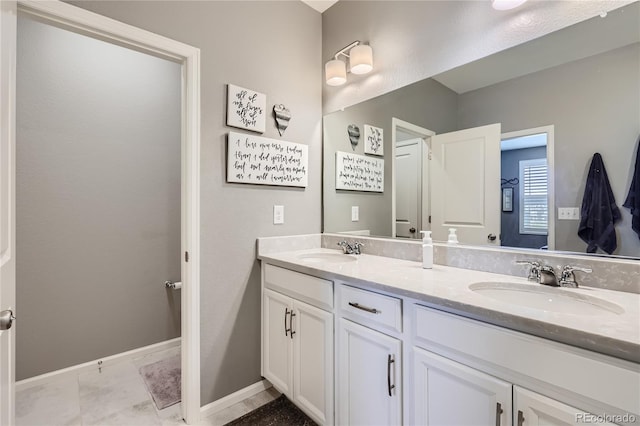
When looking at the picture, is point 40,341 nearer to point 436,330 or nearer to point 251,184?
point 251,184

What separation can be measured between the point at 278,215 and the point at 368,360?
1094 mm

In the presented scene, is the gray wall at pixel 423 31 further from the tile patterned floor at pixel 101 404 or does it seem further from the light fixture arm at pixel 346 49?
the tile patterned floor at pixel 101 404

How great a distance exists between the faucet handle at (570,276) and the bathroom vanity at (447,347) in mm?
41

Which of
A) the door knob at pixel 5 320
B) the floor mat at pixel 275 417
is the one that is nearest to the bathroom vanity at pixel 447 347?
the floor mat at pixel 275 417

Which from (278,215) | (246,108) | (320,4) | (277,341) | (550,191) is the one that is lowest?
(277,341)

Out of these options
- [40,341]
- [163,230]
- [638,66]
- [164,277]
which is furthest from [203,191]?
[638,66]

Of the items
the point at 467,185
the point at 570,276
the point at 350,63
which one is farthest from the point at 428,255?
the point at 350,63

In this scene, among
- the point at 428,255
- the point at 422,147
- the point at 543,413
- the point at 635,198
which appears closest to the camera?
the point at 543,413

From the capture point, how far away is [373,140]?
2.03 meters

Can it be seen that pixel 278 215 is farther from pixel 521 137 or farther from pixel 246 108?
pixel 521 137

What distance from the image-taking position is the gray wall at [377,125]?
1.62 meters

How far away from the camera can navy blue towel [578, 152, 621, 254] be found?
3.63ft

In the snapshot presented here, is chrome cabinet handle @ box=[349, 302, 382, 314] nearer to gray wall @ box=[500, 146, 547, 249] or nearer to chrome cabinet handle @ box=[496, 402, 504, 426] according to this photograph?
chrome cabinet handle @ box=[496, 402, 504, 426]

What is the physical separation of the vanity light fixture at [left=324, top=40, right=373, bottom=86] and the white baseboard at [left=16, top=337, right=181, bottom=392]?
8.24 ft
